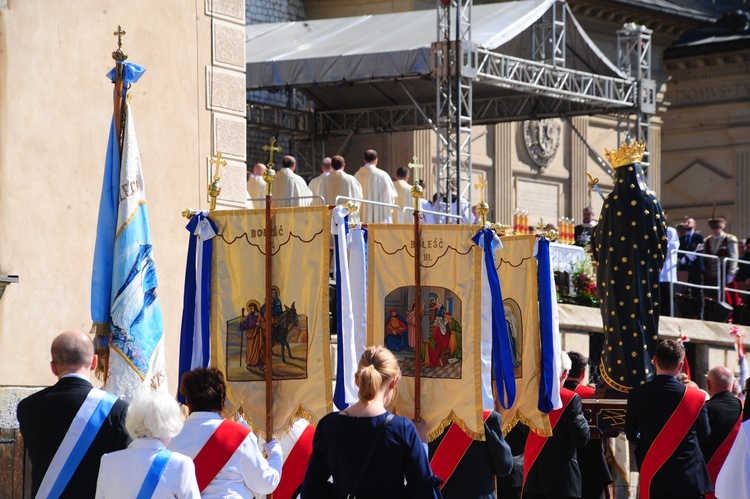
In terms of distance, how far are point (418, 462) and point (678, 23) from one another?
2862 centimetres

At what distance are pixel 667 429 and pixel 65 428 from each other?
482 centimetres

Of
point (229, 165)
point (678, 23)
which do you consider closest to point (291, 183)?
point (229, 165)

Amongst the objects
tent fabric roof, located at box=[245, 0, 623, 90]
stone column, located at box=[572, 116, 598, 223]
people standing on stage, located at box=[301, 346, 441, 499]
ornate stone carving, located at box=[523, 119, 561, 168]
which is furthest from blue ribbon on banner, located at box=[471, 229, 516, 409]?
stone column, located at box=[572, 116, 598, 223]

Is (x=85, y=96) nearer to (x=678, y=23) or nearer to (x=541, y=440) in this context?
(x=541, y=440)

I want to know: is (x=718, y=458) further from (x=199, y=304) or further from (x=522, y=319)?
(x=199, y=304)

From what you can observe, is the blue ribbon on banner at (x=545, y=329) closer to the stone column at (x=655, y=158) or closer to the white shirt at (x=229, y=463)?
the white shirt at (x=229, y=463)

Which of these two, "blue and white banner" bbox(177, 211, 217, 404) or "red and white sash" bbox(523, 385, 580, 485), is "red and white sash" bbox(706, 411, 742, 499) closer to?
"red and white sash" bbox(523, 385, 580, 485)

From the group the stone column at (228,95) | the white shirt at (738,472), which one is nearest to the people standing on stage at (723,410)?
the white shirt at (738,472)

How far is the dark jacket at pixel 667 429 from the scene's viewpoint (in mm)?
11062

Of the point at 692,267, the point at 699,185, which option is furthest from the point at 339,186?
the point at 699,185

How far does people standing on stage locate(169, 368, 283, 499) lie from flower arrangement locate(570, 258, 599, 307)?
12.7 meters

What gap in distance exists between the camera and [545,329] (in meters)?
12.0

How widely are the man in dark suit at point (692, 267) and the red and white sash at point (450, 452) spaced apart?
1220cm

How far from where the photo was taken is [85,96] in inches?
526
